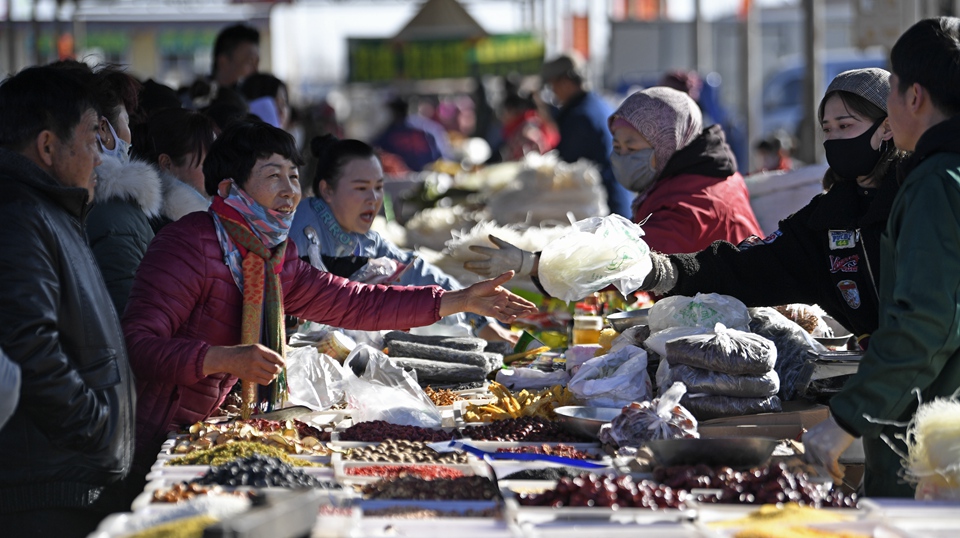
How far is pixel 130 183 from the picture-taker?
3.60 m

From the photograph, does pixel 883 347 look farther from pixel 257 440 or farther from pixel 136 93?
pixel 136 93

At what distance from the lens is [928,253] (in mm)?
2564

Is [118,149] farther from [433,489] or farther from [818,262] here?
[818,262]

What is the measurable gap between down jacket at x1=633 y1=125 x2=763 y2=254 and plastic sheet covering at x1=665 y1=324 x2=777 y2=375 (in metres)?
1.42

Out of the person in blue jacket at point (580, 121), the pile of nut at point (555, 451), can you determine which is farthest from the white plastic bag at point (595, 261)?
the person in blue jacket at point (580, 121)

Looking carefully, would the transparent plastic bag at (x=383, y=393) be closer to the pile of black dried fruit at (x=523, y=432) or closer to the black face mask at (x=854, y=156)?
the pile of black dried fruit at (x=523, y=432)

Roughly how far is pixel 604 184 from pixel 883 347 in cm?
579

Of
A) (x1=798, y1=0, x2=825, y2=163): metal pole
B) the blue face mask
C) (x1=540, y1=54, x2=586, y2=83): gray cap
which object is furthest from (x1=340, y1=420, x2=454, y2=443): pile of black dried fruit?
(x1=798, y1=0, x2=825, y2=163): metal pole

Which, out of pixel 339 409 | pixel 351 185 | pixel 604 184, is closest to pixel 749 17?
pixel 604 184

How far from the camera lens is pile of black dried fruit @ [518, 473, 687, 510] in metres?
2.41

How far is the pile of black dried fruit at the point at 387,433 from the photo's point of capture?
320 cm

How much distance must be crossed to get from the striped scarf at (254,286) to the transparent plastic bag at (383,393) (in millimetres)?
331

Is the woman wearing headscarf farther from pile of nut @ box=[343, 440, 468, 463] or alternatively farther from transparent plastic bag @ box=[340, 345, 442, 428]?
pile of nut @ box=[343, 440, 468, 463]

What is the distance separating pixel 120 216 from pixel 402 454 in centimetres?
128
